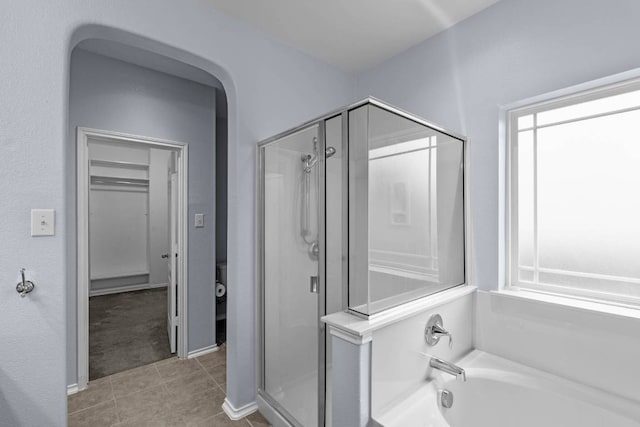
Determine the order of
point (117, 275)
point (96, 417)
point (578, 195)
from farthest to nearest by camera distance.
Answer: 1. point (117, 275)
2. point (96, 417)
3. point (578, 195)

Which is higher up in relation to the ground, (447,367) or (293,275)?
(293,275)

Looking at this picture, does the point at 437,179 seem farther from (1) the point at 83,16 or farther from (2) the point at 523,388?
(1) the point at 83,16

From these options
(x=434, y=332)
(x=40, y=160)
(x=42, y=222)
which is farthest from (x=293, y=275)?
(x=40, y=160)

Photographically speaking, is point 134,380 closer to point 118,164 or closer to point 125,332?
point 125,332

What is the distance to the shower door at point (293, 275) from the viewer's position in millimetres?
1596

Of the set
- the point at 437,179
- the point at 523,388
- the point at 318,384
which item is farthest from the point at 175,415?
the point at 437,179

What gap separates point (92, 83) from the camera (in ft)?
7.54

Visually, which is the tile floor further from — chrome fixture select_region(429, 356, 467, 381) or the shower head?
the shower head

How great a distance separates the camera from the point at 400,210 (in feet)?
4.81

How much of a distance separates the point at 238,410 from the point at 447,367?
4.49ft

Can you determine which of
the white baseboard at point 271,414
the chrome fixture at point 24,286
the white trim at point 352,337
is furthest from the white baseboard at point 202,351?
the white trim at point 352,337

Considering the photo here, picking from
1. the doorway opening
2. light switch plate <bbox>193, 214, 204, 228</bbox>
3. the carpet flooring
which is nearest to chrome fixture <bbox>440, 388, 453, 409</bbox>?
the doorway opening

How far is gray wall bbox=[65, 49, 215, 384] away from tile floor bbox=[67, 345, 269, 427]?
25cm

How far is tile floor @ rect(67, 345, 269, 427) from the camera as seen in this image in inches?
74.2
